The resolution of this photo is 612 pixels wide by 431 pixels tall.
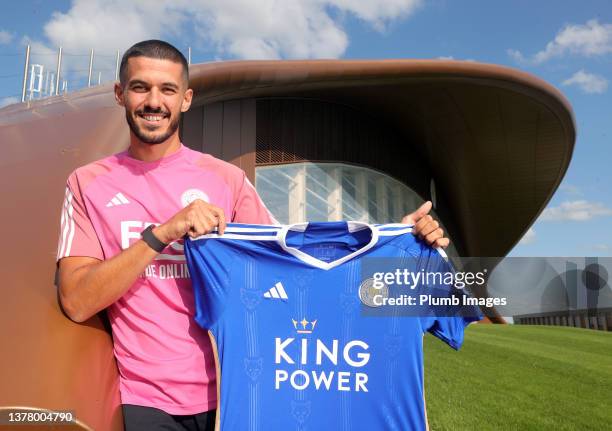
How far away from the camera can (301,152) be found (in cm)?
1352

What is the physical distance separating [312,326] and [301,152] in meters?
11.6

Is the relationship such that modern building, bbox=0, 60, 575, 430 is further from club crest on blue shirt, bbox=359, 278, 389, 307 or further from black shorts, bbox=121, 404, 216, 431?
club crest on blue shirt, bbox=359, 278, 389, 307

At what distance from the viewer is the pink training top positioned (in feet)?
6.19

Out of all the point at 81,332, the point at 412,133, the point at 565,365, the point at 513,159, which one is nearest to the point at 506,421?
the point at 81,332

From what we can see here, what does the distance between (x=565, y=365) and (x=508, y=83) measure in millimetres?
6984

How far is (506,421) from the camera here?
16.7ft

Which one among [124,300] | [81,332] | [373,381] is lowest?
[373,381]

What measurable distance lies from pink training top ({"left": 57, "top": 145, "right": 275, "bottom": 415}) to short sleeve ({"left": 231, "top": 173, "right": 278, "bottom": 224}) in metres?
0.14

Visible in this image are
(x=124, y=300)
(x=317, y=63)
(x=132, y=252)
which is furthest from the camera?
(x=317, y=63)

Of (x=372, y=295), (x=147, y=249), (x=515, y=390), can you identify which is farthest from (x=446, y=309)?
(x=515, y=390)

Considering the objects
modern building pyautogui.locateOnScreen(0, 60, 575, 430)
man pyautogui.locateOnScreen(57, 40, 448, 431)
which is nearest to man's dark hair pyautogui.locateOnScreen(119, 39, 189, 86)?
man pyautogui.locateOnScreen(57, 40, 448, 431)

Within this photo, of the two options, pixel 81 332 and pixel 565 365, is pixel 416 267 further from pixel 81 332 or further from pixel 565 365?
pixel 565 365

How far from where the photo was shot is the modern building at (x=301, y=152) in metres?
1.95

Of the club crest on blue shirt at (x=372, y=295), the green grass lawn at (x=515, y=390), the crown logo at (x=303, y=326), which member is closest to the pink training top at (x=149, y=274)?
the crown logo at (x=303, y=326)
